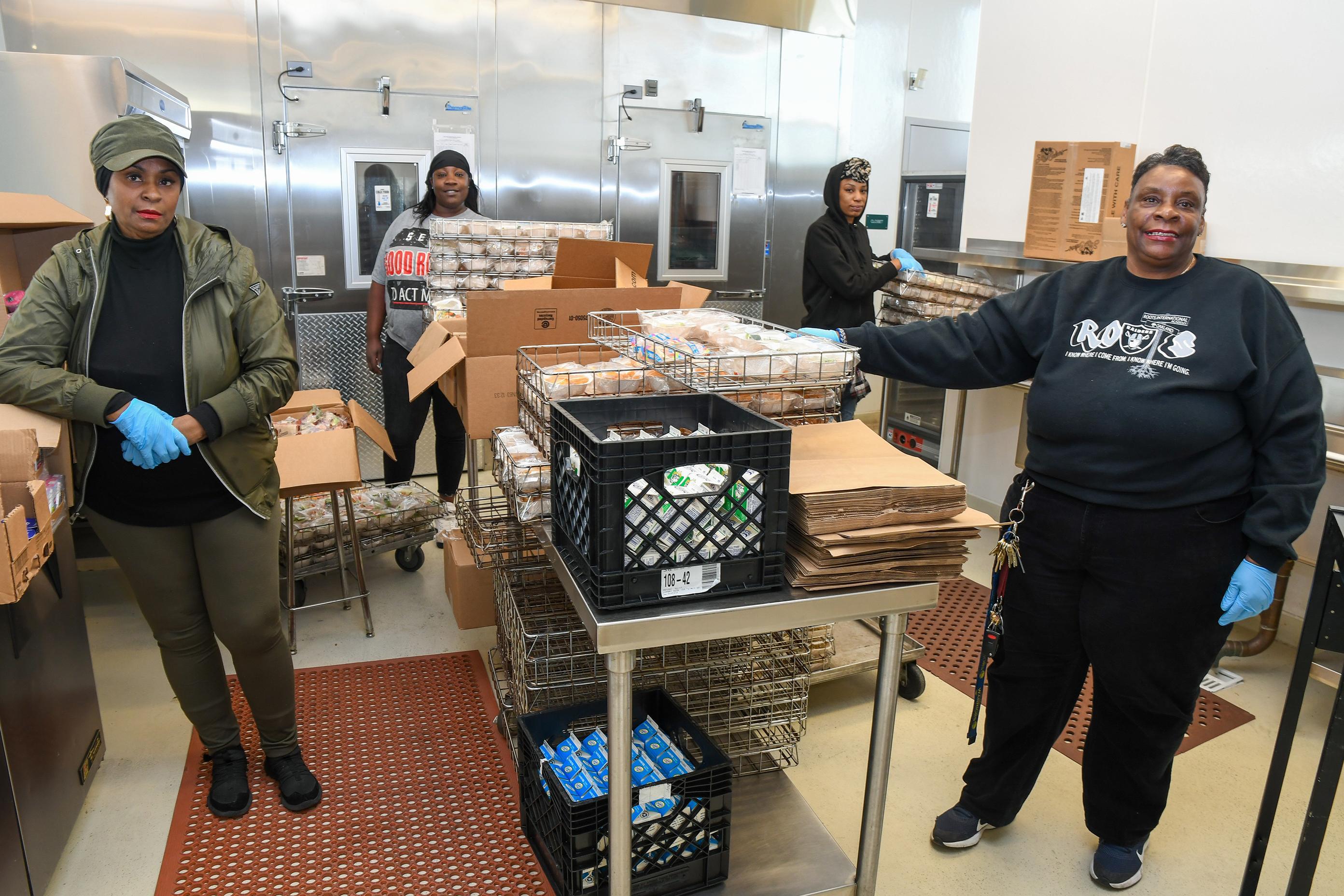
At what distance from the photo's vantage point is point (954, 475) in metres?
5.16

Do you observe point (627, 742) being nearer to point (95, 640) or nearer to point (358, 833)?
point (358, 833)

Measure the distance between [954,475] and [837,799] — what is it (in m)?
2.86

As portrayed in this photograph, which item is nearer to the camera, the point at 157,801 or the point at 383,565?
the point at 157,801

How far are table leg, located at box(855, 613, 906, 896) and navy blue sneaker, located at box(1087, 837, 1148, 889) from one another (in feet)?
2.32

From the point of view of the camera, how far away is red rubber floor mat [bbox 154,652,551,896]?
7.54 feet

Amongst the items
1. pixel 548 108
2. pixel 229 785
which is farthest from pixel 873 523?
pixel 548 108

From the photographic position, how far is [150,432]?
6.83ft

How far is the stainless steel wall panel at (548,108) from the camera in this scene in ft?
18.2

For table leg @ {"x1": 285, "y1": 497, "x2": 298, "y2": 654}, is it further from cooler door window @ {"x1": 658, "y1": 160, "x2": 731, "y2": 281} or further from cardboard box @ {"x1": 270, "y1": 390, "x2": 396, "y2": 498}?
cooler door window @ {"x1": 658, "y1": 160, "x2": 731, "y2": 281}

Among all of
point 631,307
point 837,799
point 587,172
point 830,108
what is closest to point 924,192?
point 830,108

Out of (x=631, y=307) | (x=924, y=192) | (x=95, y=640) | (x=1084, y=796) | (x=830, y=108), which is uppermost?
(x=830, y=108)

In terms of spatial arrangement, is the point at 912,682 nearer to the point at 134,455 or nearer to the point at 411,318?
the point at 134,455

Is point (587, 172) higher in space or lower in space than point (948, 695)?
higher

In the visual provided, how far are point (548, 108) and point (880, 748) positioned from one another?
477cm
